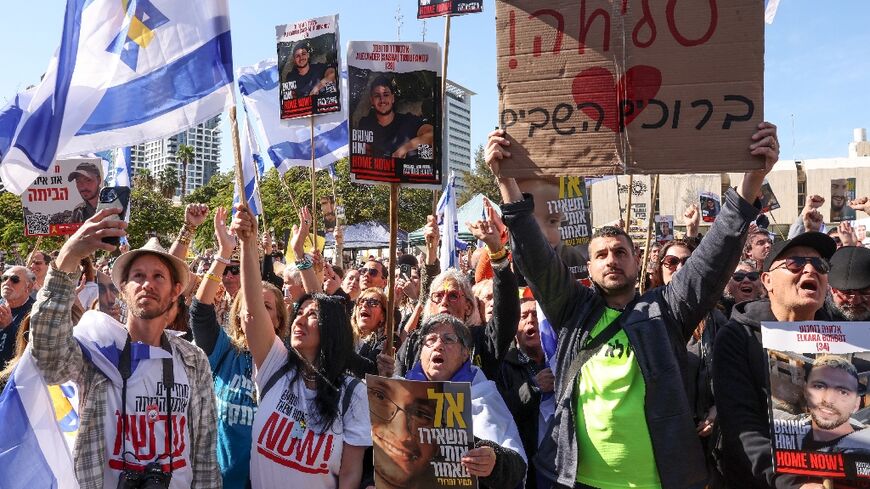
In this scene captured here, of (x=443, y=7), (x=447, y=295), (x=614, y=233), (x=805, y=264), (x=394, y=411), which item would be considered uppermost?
(x=443, y=7)

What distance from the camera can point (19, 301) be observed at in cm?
596

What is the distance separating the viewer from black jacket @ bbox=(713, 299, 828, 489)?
2555 mm

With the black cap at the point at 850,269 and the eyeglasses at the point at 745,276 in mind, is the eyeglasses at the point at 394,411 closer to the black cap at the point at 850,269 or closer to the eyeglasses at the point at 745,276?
the black cap at the point at 850,269

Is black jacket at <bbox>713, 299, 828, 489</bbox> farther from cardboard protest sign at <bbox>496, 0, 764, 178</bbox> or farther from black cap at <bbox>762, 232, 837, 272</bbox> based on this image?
cardboard protest sign at <bbox>496, 0, 764, 178</bbox>

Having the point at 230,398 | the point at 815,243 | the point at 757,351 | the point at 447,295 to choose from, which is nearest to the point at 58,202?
the point at 230,398

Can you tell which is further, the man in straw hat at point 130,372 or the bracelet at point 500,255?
the bracelet at point 500,255

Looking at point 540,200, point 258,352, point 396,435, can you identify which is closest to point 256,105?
point 540,200

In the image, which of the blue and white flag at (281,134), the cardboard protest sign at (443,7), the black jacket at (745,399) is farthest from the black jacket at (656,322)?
the blue and white flag at (281,134)

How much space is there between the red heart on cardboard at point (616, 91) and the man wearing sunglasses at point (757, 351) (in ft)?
2.83

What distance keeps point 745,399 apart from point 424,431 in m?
1.25

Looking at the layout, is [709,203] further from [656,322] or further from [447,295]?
[656,322]

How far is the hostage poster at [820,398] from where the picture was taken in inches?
89.3

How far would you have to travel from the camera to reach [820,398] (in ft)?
7.57

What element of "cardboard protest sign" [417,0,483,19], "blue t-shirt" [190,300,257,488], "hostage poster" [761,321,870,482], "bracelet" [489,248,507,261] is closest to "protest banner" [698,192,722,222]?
"cardboard protest sign" [417,0,483,19]
